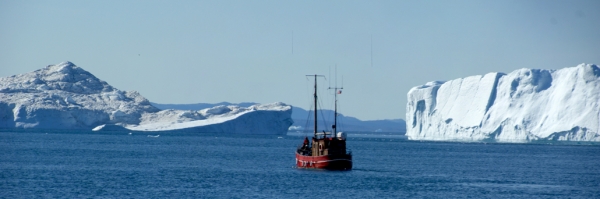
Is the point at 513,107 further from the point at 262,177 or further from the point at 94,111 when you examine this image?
the point at 94,111

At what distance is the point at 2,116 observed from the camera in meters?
112

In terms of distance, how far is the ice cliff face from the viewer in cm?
7950

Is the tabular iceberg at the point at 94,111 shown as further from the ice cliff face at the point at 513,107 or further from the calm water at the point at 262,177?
the calm water at the point at 262,177

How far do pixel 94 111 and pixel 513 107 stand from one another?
189 ft

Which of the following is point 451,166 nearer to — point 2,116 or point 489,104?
point 489,104

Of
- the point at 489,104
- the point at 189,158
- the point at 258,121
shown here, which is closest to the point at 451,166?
the point at 189,158

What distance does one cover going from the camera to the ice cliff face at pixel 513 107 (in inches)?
3130

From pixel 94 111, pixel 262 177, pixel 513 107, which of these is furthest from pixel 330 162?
pixel 94 111

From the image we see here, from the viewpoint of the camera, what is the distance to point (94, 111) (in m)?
118

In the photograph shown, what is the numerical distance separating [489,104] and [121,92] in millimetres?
65945

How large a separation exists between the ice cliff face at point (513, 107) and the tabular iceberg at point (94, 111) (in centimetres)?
2573

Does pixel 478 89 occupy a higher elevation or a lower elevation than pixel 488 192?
higher

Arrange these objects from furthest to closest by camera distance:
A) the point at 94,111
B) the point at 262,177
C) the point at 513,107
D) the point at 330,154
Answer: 1. the point at 94,111
2. the point at 513,107
3. the point at 330,154
4. the point at 262,177

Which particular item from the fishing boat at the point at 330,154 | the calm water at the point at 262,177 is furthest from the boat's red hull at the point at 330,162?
the calm water at the point at 262,177
